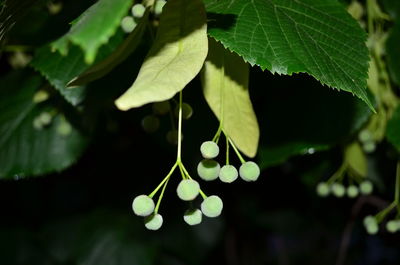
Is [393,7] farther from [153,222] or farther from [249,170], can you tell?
[153,222]

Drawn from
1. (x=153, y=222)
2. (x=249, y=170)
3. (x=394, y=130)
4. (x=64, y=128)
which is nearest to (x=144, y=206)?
(x=153, y=222)

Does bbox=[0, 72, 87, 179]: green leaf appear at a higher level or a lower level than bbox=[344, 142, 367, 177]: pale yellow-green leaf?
higher

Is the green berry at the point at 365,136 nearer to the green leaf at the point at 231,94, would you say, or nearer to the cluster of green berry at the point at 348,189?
the cluster of green berry at the point at 348,189

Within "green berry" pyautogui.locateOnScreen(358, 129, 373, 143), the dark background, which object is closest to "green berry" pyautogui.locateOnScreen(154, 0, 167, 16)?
the dark background

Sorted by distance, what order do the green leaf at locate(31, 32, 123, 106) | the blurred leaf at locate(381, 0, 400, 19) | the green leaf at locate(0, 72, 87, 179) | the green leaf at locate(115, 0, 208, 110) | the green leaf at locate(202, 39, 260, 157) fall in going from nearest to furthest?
the green leaf at locate(115, 0, 208, 110) → the green leaf at locate(202, 39, 260, 157) → the green leaf at locate(31, 32, 123, 106) → the blurred leaf at locate(381, 0, 400, 19) → the green leaf at locate(0, 72, 87, 179)

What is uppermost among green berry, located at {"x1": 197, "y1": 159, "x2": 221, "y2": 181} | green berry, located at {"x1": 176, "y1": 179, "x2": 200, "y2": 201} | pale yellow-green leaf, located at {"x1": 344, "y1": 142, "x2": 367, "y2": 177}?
green berry, located at {"x1": 176, "y1": 179, "x2": 200, "y2": 201}

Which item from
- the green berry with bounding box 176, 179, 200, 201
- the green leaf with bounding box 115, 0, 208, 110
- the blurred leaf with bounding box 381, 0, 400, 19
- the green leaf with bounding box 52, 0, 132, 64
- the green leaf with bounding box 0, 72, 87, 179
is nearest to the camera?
the green leaf with bounding box 52, 0, 132, 64

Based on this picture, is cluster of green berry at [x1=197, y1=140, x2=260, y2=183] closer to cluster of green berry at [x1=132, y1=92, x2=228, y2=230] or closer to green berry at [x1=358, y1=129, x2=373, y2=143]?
cluster of green berry at [x1=132, y1=92, x2=228, y2=230]

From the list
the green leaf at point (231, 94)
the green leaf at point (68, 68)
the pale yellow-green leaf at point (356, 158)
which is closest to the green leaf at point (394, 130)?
the pale yellow-green leaf at point (356, 158)
